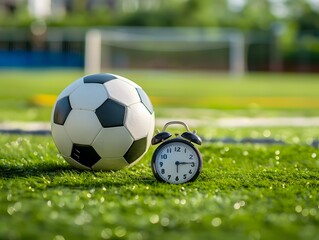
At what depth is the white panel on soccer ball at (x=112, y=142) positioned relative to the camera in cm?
531

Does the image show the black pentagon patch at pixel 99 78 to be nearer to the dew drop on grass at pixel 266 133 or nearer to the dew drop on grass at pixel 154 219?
the dew drop on grass at pixel 154 219

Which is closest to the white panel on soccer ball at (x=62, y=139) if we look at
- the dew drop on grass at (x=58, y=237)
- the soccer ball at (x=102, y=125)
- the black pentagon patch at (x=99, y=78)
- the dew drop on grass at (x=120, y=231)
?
the soccer ball at (x=102, y=125)

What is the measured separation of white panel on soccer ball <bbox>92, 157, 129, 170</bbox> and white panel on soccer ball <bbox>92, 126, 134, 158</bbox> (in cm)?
4

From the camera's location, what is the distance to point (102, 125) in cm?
532

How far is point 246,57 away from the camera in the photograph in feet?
140

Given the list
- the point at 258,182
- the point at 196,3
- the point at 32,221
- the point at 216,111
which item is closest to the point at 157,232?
the point at 32,221

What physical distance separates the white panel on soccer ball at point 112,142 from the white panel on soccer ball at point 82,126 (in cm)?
5

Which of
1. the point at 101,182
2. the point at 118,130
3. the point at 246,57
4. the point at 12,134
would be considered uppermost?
the point at 118,130

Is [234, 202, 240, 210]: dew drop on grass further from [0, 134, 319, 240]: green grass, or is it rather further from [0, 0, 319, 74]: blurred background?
[0, 0, 319, 74]: blurred background

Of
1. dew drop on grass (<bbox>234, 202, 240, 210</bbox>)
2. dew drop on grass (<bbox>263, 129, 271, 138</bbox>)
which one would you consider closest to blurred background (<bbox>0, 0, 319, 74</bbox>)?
dew drop on grass (<bbox>263, 129, 271, 138</bbox>)

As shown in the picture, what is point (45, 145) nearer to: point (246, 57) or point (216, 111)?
point (216, 111)

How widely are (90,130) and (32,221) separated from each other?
1.61 m

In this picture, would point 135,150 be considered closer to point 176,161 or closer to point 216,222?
point 176,161

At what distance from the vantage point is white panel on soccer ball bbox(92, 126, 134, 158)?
5312mm
